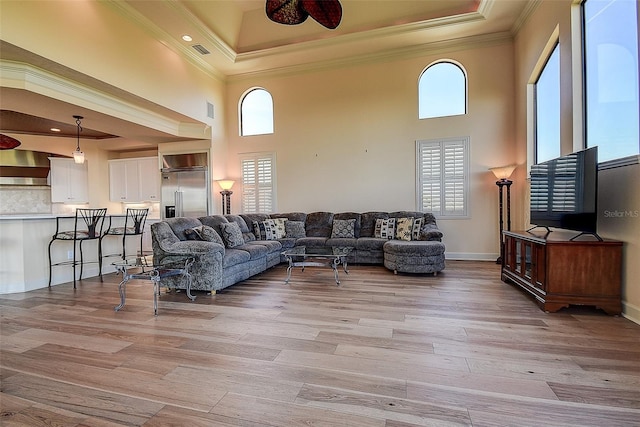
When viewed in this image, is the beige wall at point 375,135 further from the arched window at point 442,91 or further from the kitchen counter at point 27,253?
the kitchen counter at point 27,253

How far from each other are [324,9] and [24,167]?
779cm

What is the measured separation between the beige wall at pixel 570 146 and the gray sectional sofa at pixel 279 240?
6.21 ft

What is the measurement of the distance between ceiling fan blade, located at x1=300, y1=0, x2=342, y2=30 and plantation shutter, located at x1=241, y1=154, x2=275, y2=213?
3984 mm

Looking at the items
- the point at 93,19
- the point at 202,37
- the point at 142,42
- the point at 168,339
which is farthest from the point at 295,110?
the point at 168,339

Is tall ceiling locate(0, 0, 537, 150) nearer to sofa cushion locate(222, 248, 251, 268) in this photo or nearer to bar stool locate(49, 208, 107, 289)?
Result: bar stool locate(49, 208, 107, 289)

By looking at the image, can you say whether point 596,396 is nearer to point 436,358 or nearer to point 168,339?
point 436,358

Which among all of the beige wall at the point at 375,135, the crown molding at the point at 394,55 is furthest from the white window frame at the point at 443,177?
the crown molding at the point at 394,55

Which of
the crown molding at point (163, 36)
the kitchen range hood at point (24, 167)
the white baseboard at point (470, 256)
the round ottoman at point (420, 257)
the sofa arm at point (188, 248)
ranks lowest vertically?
the white baseboard at point (470, 256)

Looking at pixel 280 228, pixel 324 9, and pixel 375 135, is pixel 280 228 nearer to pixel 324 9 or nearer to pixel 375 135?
pixel 375 135

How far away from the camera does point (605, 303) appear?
274 cm

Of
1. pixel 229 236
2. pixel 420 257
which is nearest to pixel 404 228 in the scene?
pixel 420 257

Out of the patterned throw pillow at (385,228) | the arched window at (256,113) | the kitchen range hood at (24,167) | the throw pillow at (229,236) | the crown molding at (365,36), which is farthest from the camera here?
the arched window at (256,113)

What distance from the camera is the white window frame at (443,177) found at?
5695 millimetres

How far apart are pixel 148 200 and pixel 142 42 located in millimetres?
3785
